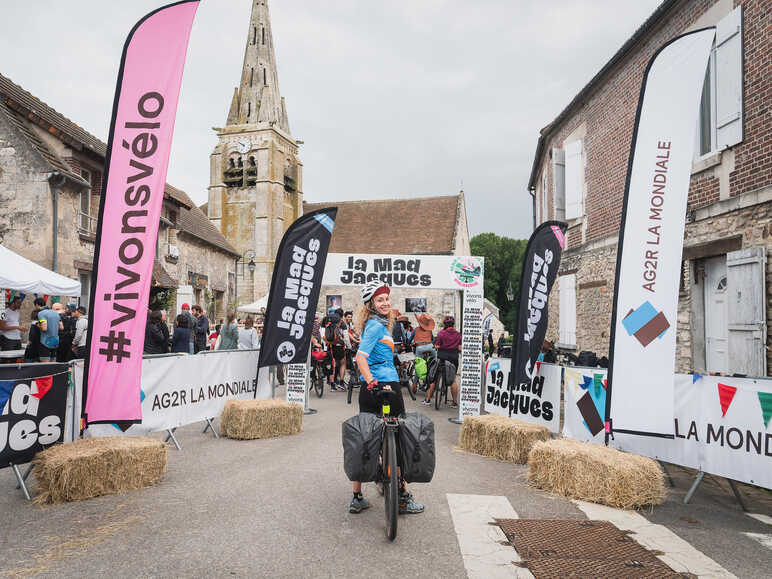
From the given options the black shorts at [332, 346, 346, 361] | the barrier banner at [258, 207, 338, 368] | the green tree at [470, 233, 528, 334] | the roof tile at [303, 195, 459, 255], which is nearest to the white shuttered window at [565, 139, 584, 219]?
the black shorts at [332, 346, 346, 361]

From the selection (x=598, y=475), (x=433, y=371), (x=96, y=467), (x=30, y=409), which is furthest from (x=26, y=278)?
(x=598, y=475)

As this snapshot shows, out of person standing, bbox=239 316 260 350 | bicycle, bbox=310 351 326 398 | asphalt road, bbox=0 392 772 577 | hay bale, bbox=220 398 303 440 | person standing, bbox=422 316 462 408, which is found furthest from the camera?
bicycle, bbox=310 351 326 398

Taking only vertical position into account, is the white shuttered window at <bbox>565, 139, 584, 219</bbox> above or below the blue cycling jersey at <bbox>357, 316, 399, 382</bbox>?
above

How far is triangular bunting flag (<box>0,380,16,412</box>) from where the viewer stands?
508 cm

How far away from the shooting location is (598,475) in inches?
210

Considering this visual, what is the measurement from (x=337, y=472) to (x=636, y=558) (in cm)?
321

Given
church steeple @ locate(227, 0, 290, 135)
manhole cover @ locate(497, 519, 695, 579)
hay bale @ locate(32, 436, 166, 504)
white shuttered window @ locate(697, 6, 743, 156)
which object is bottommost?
manhole cover @ locate(497, 519, 695, 579)

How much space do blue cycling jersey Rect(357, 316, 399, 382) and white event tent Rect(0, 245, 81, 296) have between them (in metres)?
8.45

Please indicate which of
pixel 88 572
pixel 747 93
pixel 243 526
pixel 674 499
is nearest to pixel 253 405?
pixel 243 526

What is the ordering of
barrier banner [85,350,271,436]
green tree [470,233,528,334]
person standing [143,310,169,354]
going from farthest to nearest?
green tree [470,233,528,334] < person standing [143,310,169,354] < barrier banner [85,350,271,436]

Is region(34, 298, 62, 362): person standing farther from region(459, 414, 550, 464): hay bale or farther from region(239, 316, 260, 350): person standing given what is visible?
region(459, 414, 550, 464): hay bale

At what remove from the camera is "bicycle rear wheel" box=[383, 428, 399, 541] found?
406 cm

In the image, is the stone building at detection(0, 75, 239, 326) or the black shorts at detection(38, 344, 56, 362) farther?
the stone building at detection(0, 75, 239, 326)

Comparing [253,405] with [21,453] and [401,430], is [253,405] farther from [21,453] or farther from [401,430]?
[401,430]
